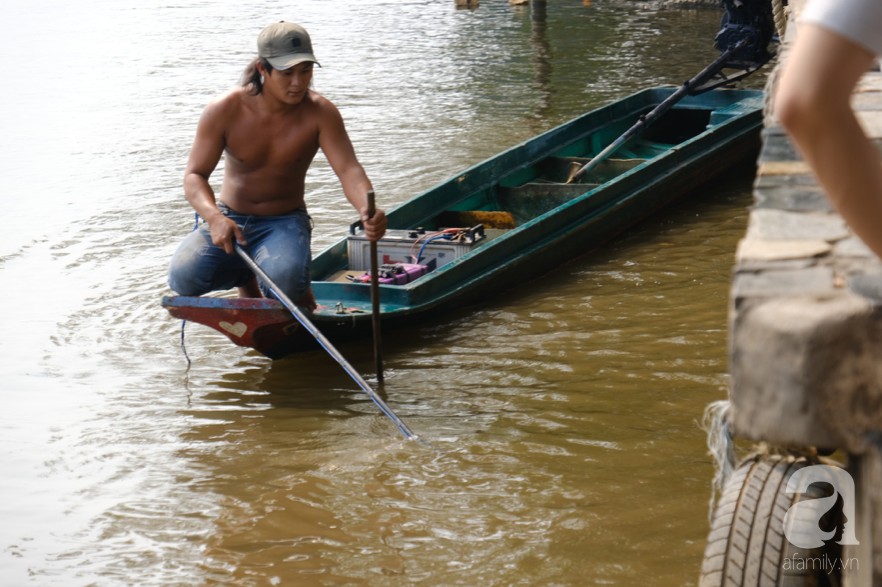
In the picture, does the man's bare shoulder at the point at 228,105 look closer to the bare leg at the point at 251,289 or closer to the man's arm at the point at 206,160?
the man's arm at the point at 206,160

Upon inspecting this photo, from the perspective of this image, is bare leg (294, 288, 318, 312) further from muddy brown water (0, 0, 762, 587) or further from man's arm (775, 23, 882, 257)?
man's arm (775, 23, 882, 257)

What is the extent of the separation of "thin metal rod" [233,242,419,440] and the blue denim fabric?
0.11m

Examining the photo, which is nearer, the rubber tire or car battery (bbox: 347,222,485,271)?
the rubber tire

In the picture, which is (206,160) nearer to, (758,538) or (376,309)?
(376,309)

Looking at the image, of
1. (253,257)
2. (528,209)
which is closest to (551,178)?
(528,209)

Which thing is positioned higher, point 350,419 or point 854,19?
point 854,19

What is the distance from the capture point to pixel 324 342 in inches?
169

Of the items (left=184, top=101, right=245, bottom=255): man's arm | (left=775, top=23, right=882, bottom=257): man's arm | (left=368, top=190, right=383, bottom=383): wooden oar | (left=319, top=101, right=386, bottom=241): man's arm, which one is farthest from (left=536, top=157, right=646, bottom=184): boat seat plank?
(left=775, top=23, right=882, bottom=257): man's arm

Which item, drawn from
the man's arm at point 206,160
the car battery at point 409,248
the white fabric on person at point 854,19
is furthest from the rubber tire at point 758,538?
the car battery at point 409,248

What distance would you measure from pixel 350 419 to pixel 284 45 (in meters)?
1.96

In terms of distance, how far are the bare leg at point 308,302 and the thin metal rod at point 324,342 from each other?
0.25 metres

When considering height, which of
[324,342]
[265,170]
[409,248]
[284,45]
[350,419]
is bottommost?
[350,419]

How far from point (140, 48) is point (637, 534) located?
18.7m

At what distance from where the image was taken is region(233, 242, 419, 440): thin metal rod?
415cm
